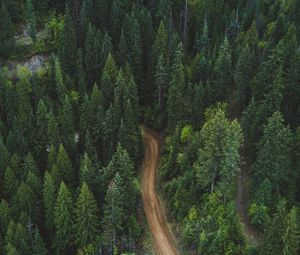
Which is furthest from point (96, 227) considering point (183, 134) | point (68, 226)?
point (183, 134)

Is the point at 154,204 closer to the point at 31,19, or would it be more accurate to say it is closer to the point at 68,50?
the point at 68,50

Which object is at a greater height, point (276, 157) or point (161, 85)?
point (276, 157)

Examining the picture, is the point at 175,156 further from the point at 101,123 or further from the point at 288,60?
the point at 288,60

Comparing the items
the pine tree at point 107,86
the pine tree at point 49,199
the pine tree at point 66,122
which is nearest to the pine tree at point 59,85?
the pine tree at point 66,122

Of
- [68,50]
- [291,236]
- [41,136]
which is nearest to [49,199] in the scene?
[41,136]

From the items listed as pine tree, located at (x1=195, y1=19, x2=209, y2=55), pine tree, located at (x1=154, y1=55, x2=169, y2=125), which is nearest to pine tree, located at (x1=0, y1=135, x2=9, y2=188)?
pine tree, located at (x1=154, y1=55, x2=169, y2=125)

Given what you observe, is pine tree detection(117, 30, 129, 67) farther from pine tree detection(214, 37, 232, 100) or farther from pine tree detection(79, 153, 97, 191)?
pine tree detection(79, 153, 97, 191)

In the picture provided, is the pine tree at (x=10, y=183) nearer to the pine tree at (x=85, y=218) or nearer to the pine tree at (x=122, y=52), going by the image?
the pine tree at (x=85, y=218)
